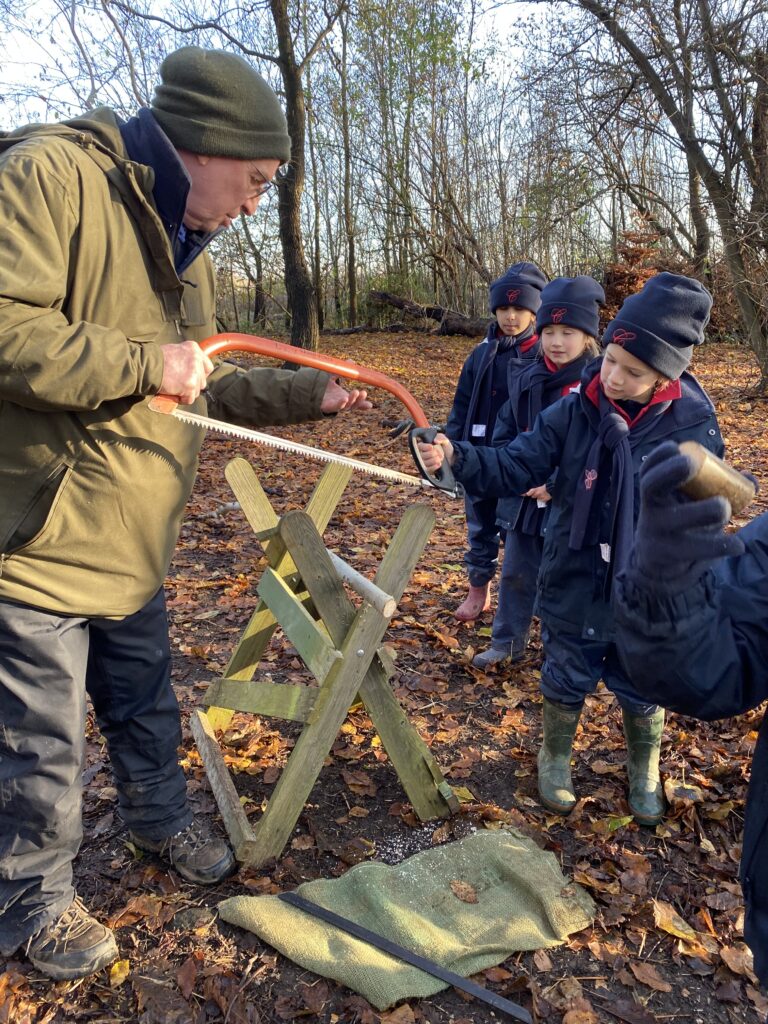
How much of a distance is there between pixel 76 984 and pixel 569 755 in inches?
86.4

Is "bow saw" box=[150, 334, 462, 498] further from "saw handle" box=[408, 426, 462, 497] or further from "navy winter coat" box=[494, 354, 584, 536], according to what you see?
"navy winter coat" box=[494, 354, 584, 536]

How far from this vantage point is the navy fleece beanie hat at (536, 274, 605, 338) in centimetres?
397

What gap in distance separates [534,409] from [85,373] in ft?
9.57

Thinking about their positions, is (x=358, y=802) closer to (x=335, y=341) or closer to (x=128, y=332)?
(x=128, y=332)

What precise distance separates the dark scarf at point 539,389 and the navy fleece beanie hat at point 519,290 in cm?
51

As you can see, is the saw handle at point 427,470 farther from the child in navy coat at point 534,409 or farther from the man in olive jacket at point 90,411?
the child in navy coat at point 534,409

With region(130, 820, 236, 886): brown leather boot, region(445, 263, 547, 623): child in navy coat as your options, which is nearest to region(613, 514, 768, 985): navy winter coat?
region(130, 820, 236, 886): brown leather boot

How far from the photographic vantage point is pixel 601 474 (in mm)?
3105

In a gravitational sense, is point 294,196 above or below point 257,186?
above

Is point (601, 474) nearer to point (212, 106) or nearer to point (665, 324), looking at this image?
point (665, 324)

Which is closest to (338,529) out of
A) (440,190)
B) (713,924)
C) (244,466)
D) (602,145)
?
(244,466)

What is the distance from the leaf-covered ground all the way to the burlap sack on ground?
2.3 inches

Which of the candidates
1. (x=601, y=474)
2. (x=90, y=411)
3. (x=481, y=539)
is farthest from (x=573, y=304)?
(x=90, y=411)

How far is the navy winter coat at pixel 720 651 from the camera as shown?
4.39 ft
